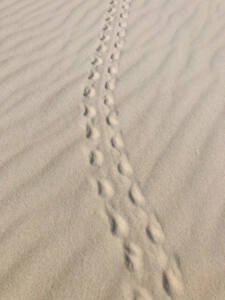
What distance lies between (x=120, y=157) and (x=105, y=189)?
241mm

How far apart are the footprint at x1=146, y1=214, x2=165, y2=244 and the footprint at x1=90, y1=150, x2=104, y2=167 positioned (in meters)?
0.44

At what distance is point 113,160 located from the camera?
6.00 ft

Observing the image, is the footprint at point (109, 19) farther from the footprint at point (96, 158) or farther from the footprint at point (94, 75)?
the footprint at point (96, 158)

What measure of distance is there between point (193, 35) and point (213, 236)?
6.51 feet

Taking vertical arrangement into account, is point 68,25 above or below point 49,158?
above

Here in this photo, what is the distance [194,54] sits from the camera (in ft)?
8.63

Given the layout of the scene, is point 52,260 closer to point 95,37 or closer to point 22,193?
point 22,193

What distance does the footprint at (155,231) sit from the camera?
1.50 m

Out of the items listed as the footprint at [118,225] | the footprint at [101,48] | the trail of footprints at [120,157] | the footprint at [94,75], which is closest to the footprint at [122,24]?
the trail of footprints at [120,157]

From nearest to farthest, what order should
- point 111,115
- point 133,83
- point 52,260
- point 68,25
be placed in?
point 52,260
point 111,115
point 133,83
point 68,25

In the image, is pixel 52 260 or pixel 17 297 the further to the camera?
pixel 52 260

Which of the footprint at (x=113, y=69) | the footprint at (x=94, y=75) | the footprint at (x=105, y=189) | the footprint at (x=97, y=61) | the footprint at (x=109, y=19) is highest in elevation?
the footprint at (x=109, y=19)

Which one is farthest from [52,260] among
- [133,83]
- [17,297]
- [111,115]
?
[133,83]

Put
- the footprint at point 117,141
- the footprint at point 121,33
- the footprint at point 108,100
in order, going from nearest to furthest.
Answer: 1. the footprint at point 117,141
2. the footprint at point 108,100
3. the footprint at point 121,33
